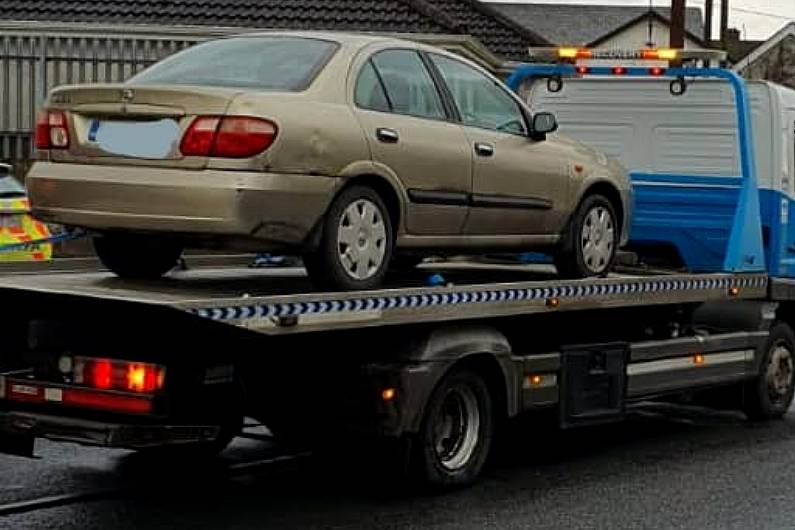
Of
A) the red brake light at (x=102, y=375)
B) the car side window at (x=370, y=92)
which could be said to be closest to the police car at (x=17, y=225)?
the car side window at (x=370, y=92)

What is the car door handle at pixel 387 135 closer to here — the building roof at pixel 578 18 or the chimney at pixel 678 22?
the chimney at pixel 678 22

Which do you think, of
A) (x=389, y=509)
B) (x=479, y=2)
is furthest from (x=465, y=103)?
(x=479, y=2)

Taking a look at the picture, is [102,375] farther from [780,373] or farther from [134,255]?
[780,373]

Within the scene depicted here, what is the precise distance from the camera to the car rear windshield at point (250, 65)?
771 centimetres

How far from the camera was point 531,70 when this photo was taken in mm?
11758

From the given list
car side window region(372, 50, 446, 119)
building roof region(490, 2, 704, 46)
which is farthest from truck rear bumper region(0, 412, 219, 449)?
building roof region(490, 2, 704, 46)

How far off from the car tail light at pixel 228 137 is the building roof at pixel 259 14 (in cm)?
1319

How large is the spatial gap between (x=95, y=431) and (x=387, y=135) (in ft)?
7.19

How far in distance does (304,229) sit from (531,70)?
193 inches

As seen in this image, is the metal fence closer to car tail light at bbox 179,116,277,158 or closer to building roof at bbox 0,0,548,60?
building roof at bbox 0,0,548,60

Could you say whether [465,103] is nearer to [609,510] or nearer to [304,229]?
[304,229]

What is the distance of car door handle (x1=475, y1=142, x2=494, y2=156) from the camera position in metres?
8.55

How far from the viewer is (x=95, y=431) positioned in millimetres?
6816

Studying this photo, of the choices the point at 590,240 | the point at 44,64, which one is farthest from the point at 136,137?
the point at 44,64
